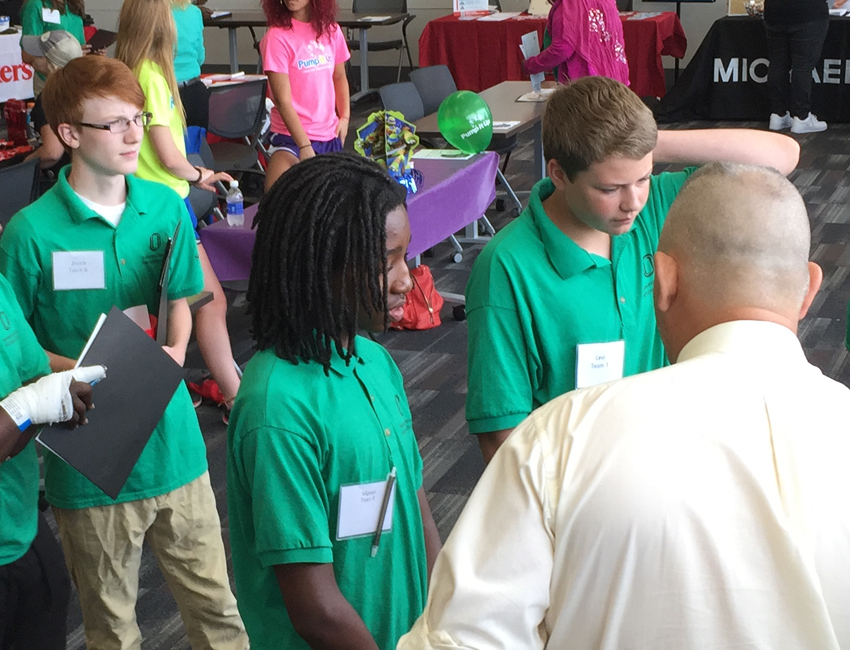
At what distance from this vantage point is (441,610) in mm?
869

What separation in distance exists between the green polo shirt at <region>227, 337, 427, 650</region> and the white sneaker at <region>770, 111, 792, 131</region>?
7.28 meters

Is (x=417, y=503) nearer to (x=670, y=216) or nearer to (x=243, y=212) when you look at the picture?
(x=670, y=216)

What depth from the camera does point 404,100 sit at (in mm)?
5613

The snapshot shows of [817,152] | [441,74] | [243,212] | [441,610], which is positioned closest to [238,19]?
[441,74]

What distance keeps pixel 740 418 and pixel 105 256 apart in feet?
5.33

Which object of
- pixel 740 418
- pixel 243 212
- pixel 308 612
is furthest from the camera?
pixel 243 212

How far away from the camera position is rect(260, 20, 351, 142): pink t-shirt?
14.4 ft

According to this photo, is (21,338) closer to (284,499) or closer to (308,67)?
(284,499)

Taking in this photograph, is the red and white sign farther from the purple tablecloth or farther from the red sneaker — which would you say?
the red sneaker

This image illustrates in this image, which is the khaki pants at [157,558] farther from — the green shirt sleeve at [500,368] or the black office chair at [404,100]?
the black office chair at [404,100]

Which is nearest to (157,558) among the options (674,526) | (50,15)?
(674,526)

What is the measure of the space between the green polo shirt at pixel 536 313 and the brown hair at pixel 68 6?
5360 millimetres

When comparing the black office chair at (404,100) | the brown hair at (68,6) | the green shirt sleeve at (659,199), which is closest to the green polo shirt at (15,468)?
the green shirt sleeve at (659,199)

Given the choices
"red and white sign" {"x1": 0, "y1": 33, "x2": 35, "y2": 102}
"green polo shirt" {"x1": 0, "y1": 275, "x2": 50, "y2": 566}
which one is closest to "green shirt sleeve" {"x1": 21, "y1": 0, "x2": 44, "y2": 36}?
"red and white sign" {"x1": 0, "y1": 33, "x2": 35, "y2": 102}
